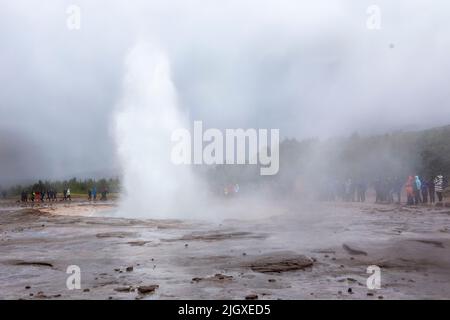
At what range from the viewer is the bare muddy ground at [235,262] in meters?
6.18

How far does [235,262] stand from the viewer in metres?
8.26

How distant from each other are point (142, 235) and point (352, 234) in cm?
560

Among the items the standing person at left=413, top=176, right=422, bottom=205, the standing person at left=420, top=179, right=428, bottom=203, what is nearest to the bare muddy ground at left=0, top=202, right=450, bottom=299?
the standing person at left=413, top=176, right=422, bottom=205

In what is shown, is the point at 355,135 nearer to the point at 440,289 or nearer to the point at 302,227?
the point at 302,227

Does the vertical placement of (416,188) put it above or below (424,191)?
above

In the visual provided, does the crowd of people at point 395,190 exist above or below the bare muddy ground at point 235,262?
above

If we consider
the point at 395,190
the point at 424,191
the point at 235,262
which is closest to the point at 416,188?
the point at 424,191

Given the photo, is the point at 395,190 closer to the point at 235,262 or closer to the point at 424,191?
Answer: the point at 424,191

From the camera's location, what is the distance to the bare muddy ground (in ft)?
20.3

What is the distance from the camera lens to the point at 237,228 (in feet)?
46.3

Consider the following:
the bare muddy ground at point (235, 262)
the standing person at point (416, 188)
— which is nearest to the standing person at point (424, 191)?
the standing person at point (416, 188)

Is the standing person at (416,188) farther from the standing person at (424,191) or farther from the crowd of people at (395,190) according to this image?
the standing person at (424,191)

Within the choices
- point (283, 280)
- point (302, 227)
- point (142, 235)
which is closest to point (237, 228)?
point (302, 227)

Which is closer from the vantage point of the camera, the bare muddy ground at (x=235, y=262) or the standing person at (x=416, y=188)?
the bare muddy ground at (x=235, y=262)
